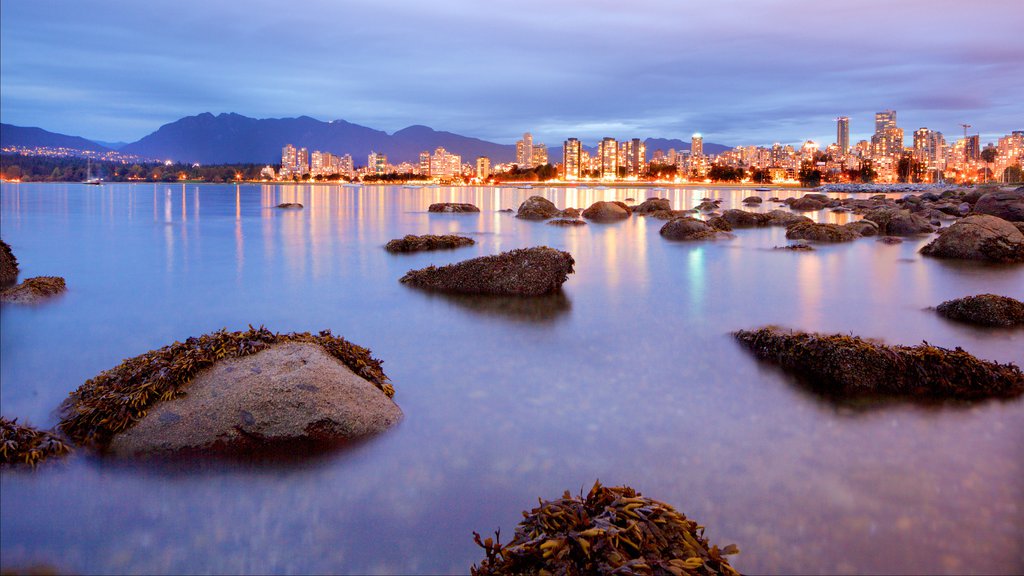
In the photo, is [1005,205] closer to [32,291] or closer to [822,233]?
[822,233]

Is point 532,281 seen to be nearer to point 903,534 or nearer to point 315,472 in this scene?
point 315,472

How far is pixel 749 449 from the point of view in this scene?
6.00 metres

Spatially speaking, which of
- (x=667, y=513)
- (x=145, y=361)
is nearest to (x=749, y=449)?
(x=667, y=513)

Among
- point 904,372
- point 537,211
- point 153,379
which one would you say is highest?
point 537,211

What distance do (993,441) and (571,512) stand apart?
467 centimetres

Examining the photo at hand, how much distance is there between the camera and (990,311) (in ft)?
36.5

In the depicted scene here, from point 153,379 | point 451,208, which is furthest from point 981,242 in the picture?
point 451,208

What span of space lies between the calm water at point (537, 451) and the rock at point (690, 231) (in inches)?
535

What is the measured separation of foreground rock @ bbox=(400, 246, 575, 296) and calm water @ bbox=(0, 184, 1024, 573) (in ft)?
2.03

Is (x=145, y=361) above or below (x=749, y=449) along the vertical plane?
above

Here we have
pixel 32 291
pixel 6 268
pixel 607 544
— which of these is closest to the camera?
pixel 607 544

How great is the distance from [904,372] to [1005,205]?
3230cm

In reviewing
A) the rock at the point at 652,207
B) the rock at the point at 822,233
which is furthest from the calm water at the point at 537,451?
the rock at the point at 652,207

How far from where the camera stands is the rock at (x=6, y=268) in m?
14.8
